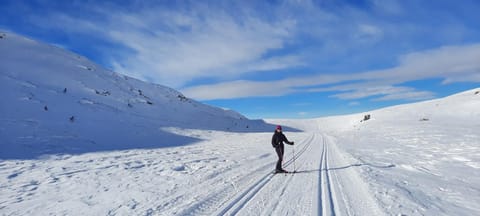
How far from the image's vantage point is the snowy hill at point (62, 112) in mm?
13797

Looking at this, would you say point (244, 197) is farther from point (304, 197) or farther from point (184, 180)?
point (184, 180)

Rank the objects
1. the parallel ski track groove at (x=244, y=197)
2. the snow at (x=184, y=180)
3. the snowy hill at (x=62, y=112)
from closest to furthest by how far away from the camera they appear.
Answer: the parallel ski track groove at (x=244, y=197)
the snow at (x=184, y=180)
the snowy hill at (x=62, y=112)

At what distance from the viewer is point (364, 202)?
19.5ft

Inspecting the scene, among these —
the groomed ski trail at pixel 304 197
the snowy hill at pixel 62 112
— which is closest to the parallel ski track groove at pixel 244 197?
the groomed ski trail at pixel 304 197

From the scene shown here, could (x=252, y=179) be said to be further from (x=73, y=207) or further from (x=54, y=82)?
(x=54, y=82)

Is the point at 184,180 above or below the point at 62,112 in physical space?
below

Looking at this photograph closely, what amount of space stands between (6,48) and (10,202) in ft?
115

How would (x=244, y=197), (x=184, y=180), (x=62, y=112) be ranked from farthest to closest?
(x=62, y=112) → (x=184, y=180) → (x=244, y=197)

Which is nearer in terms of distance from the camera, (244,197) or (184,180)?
(244,197)

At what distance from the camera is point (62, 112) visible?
763 inches

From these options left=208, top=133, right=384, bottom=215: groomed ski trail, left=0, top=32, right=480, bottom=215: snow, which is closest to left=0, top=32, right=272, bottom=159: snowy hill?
left=0, top=32, right=480, bottom=215: snow

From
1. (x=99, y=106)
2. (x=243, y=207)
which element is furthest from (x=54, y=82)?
(x=243, y=207)

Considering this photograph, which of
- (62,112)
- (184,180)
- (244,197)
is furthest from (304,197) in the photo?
(62,112)

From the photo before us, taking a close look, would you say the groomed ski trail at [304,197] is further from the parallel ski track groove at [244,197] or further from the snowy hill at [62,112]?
the snowy hill at [62,112]
